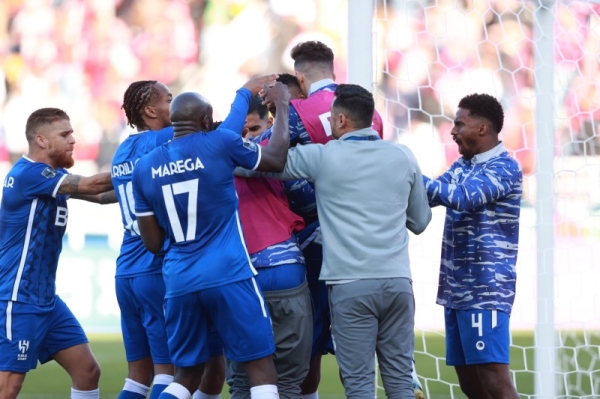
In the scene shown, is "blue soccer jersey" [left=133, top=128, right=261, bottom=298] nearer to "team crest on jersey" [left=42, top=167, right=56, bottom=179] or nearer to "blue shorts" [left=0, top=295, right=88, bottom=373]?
"team crest on jersey" [left=42, top=167, right=56, bottom=179]

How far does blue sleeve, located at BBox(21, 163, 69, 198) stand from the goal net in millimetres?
2218

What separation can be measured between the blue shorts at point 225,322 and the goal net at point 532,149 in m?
2.31

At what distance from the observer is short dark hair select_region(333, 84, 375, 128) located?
4324 mm

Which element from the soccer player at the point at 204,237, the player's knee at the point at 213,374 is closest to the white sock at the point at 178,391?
the soccer player at the point at 204,237

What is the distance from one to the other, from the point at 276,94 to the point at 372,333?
4.11 feet

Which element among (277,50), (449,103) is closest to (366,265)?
(449,103)

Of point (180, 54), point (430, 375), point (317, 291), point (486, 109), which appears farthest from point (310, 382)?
point (180, 54)

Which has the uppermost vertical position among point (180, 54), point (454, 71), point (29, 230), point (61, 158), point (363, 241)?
point (180, 54)

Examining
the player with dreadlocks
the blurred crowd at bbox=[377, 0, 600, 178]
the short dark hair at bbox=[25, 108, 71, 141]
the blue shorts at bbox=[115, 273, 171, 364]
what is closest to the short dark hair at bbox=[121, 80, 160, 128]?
the player with dreadlocks

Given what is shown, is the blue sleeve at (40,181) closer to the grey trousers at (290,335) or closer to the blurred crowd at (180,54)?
the grey trousers at (290,335)

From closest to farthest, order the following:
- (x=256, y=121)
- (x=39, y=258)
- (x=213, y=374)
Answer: (x=39, y=258), (x=256, y=121), (x=213, y=374)

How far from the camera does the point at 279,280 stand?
4.42m

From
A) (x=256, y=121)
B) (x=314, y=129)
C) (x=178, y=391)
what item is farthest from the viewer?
(x=256, y=121)

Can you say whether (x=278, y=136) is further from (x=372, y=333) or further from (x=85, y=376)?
(x=85, y=376)
